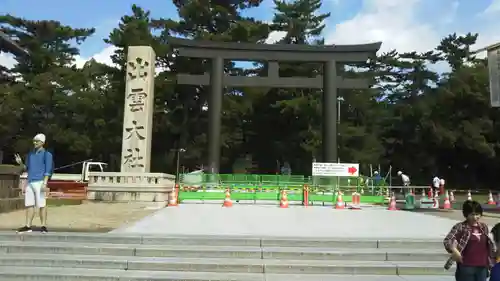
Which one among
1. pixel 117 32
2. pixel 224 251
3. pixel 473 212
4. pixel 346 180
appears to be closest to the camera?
pixel 473 212

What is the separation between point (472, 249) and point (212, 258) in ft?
13.6

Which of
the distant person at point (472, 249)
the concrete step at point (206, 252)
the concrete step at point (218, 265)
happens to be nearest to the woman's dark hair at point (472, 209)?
the distant person at point (472, 249)

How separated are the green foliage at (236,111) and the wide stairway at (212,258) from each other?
3102 centimetres

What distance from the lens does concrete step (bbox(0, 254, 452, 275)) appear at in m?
7.05

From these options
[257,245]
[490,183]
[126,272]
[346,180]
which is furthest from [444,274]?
[490,183]

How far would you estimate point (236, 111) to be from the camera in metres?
41.0

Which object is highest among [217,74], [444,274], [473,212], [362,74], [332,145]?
[362,74]

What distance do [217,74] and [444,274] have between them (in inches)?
923

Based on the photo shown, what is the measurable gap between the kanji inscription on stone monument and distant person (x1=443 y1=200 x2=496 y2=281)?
17359mm

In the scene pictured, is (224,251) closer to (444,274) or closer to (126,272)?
(126,272)

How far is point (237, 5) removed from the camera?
145 ft

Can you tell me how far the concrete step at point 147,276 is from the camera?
259 inches

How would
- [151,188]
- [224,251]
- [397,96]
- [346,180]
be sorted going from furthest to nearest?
[397,96], [346,180], [151,188], [224,251]

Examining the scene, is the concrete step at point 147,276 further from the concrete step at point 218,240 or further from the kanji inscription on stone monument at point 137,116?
the kanji inscription on stone monument at point 137,116
